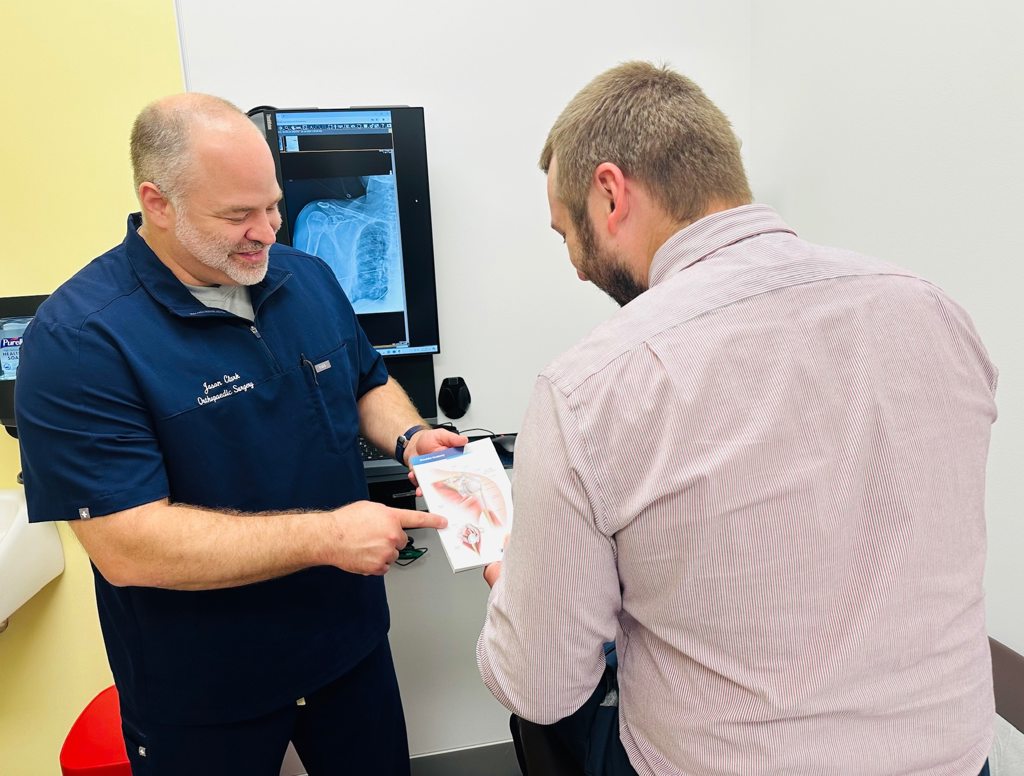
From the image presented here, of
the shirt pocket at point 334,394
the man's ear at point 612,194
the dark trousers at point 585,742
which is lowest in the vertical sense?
the dark trousers at point 585,742

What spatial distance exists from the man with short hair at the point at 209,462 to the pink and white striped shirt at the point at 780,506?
0.59 metres

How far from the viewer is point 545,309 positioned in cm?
212

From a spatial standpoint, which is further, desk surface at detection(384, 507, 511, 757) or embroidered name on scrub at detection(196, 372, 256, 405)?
desk surface at detection(384, 507, 511, 757)

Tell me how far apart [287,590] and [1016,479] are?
1.52m

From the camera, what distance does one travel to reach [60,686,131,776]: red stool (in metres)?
1.79

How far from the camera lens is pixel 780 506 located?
2.48 ft

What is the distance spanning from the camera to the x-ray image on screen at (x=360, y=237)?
6.02 feet

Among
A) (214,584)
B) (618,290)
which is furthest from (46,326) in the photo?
(618,290)

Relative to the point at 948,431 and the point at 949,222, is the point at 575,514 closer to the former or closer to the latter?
the point at 948,431

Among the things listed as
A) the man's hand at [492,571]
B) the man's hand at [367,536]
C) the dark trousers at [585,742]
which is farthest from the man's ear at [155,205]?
the dark trousers at [585,742]

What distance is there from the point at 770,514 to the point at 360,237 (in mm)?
1442

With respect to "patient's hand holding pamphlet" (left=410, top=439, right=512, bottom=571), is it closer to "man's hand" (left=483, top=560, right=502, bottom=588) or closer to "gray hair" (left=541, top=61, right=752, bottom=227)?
"man's hand" (left=483, top=560, right=502, bottom=588)

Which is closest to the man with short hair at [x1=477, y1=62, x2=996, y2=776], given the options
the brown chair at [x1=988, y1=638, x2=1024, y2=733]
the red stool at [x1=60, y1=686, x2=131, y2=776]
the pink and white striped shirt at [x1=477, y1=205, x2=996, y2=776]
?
the pink and white striped shirt at [x1=477, y1=205, x2=996, y2=776]

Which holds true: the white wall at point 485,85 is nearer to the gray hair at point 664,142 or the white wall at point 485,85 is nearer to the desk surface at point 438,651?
the desk surface at point 438,651
